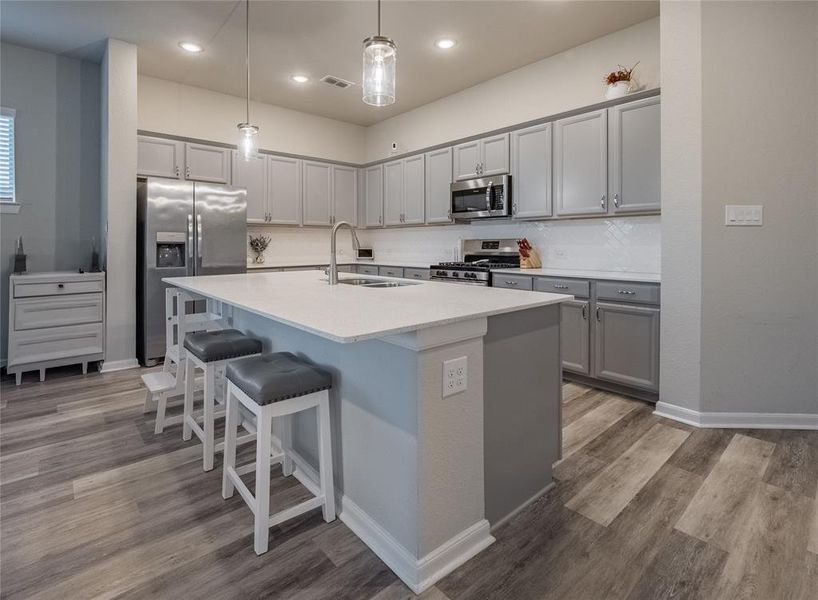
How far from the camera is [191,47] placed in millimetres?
4078

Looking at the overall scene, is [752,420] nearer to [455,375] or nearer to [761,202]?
[761,202]

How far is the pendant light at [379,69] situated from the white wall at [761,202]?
196cm

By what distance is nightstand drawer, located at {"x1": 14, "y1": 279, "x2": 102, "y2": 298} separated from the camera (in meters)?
3.66

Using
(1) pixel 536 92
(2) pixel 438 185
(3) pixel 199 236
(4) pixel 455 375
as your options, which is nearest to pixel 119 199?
(3) pixel 199 236

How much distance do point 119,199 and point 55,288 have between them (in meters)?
0.92

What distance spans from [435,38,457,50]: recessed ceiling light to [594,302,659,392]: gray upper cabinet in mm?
2581

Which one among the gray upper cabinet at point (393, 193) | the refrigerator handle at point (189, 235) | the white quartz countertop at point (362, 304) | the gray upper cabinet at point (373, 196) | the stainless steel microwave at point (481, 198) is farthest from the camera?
the gray upper cabinet at point (373, 196)

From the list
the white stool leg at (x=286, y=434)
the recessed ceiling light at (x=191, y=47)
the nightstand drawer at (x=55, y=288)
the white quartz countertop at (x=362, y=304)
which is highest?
the recessed ceiling light at (x=191, y=47)

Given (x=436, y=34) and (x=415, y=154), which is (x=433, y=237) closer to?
(x=415, y=154)

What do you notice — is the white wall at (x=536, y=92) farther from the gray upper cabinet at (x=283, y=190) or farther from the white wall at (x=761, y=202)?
the gray upper cabinet at (x=283, y=190)

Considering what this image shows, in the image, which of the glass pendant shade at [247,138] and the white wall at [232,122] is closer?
the glass pendant shade at [247,138]

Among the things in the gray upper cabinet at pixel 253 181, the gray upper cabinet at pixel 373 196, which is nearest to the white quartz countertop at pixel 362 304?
the gray upper cabinet at pixel 253 181

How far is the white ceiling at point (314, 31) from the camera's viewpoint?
135 inches

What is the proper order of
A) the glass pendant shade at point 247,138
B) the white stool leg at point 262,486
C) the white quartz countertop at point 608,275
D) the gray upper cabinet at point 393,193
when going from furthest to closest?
the gray upper cabinet at point 393,193 < the white quartz countertop at point 608,275 < the glass pendant shade at point 247,138 < the white stool leg at point 262,486
